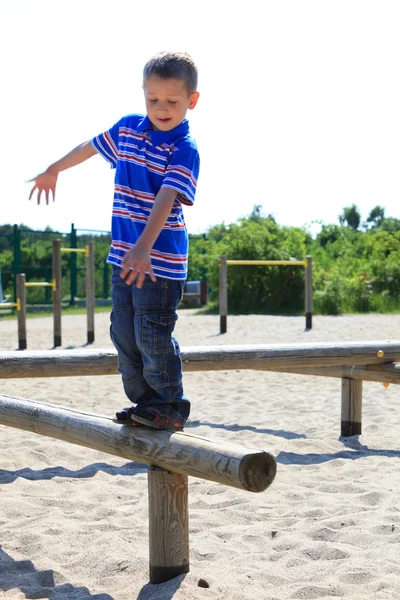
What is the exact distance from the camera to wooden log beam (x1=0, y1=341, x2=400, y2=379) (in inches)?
181

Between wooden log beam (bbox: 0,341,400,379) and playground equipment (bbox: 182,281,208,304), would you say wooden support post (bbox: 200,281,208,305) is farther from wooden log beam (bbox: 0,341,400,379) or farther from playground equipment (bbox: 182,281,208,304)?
wooden log beam (bbox: 0,341,400,379)

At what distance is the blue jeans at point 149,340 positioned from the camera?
2.54m

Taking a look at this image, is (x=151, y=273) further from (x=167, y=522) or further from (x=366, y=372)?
(x=366, y=372)

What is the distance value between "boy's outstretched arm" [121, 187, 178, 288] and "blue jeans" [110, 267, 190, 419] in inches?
7.9

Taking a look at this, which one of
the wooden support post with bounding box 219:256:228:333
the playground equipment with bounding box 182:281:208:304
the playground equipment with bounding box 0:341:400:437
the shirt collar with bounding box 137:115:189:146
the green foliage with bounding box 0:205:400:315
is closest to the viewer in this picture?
the shirt collar with bounding box 137:115:189:146

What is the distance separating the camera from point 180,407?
2.72 meters

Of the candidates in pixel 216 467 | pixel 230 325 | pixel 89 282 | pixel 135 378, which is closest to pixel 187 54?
pixel 135 378

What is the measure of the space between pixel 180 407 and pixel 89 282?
28.4 feet

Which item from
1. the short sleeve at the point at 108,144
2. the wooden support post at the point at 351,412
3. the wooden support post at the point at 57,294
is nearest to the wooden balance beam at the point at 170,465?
the short sleeve at the point at 108,144

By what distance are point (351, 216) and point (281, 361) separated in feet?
185

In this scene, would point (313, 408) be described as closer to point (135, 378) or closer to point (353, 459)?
point (353, 459)

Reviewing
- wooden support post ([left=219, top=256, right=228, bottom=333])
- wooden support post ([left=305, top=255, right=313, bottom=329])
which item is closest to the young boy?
wooden support post ([left=219, top=256, right=228, bottom=333])

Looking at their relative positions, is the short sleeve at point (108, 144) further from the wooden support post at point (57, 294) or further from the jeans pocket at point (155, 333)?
the wooden support post at point (57, 294)

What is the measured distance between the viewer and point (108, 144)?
2736mm
